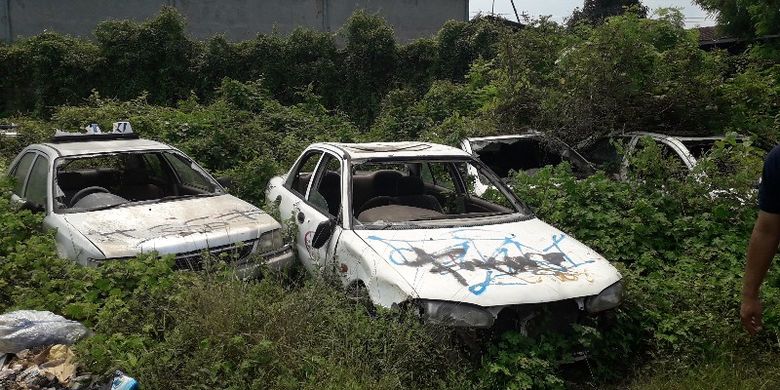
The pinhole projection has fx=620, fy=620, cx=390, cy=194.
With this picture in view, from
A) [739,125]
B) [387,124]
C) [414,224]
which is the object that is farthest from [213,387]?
[387,124]

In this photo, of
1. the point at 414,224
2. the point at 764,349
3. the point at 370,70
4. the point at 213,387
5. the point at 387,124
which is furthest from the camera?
the point at 370,70

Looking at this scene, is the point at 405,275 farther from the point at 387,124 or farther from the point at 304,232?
the point at 387,124

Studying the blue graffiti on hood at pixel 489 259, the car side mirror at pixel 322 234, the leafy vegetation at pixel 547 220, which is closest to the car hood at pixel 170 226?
the leafy vegetation at pixel 547 220

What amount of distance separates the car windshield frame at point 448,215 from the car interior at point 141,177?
87.1 inches

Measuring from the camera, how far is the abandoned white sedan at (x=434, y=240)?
3.78 m

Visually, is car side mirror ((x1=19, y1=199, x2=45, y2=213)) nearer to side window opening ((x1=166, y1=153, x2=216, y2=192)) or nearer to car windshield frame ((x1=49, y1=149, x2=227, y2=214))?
car windshield frame ((x1=49, y1=149, x2=227, y2=214))

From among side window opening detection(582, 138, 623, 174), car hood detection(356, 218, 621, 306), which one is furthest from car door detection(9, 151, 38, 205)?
side window opening detection(582, 138, 623, 174)

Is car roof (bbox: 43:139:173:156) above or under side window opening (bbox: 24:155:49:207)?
above

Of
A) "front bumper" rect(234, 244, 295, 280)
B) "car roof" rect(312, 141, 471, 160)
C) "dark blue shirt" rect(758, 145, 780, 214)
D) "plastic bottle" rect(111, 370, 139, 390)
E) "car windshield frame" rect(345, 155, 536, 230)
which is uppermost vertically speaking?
"dark blue shirt" rect(758, 145, 780, 214)

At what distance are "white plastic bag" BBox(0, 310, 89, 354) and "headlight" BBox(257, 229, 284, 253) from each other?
167 cm

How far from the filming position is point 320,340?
3742 millimetres

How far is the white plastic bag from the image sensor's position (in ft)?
12.0

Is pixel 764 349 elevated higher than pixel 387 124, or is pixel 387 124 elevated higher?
pixel 387 124

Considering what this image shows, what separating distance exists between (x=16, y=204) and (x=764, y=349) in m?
6.37
